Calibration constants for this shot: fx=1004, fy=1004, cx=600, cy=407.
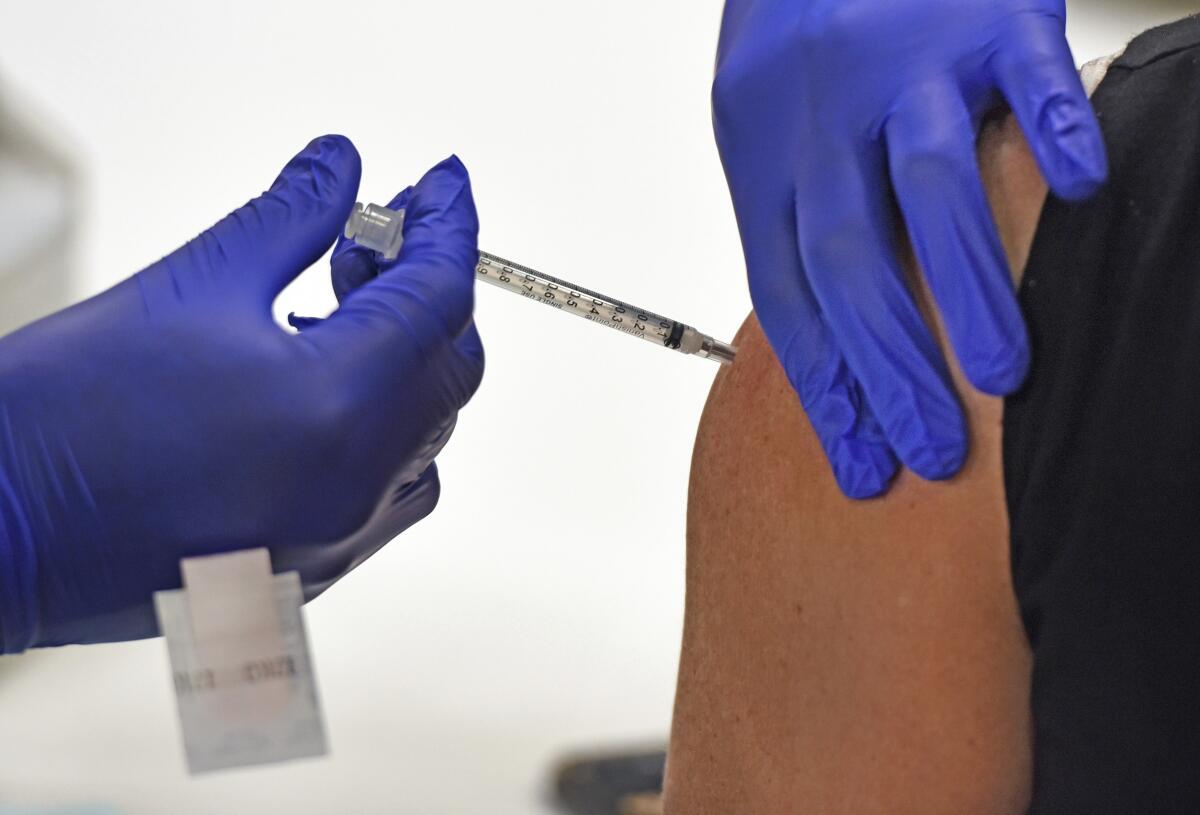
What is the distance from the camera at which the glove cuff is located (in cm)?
72

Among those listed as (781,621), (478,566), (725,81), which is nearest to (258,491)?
(781,621)

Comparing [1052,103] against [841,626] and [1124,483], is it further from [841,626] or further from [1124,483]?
[841,626]

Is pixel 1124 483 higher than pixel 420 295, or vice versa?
pixel 420 295

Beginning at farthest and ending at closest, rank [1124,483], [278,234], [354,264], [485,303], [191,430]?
[485,303] → [354,264] → [278,234] → [191,430] → [1124,483]

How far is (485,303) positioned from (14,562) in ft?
3.57

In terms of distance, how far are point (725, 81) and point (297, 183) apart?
39cm

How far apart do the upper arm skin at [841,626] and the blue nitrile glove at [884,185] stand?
0.12ft

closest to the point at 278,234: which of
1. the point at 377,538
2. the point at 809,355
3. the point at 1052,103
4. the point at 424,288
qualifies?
the point at 424,288

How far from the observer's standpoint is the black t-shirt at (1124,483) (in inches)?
23.4

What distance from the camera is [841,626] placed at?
80cm

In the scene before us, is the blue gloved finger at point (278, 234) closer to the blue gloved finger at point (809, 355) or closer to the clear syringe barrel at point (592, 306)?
the clear syringe barrel at point (592, 306)

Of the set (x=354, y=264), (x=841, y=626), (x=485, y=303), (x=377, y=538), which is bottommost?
(x=841, y=626)

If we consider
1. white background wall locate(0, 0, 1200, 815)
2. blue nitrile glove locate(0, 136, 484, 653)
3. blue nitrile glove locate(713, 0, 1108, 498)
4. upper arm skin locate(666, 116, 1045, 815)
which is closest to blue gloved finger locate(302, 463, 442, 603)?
blue nitrile glove locate(0, 136, 484, 653)

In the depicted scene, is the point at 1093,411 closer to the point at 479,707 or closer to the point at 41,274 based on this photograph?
the point at 479,707
